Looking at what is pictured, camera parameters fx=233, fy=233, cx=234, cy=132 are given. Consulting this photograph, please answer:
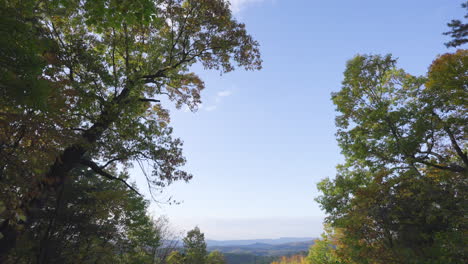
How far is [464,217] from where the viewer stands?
873 cm

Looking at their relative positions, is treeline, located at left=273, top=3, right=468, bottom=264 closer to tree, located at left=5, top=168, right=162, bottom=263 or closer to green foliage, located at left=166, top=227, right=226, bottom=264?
tree, located at left=5, top=168, right=162, bottom=263

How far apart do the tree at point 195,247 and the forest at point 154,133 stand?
20374 millimetres

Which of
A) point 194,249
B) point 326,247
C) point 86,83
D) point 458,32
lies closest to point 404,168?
point 458,32

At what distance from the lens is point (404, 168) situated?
11984 millimetres

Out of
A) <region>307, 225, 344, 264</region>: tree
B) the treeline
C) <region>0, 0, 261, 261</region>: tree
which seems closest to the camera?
<region>0, 0, 261, 261</region>: tree

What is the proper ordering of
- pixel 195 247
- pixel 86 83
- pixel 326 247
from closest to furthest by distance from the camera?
pixel 86 83
pixel 326 247
pixel 195 247

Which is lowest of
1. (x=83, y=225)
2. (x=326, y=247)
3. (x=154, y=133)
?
(x=326, y=247)

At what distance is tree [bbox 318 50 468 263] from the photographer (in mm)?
9352

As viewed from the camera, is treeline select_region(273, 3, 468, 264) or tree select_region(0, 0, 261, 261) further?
treeline select_region(273, 3, 468, 264)

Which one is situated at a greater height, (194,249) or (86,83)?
(86,83)

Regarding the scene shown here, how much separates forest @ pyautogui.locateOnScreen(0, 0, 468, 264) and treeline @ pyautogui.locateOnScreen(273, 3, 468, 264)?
6cm

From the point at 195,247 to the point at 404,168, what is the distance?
29214 mm

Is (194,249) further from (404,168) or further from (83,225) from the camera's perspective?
(404,168)

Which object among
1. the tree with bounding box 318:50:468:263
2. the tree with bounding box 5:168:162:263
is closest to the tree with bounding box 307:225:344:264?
the tree with bounding box 318:50:468:263
